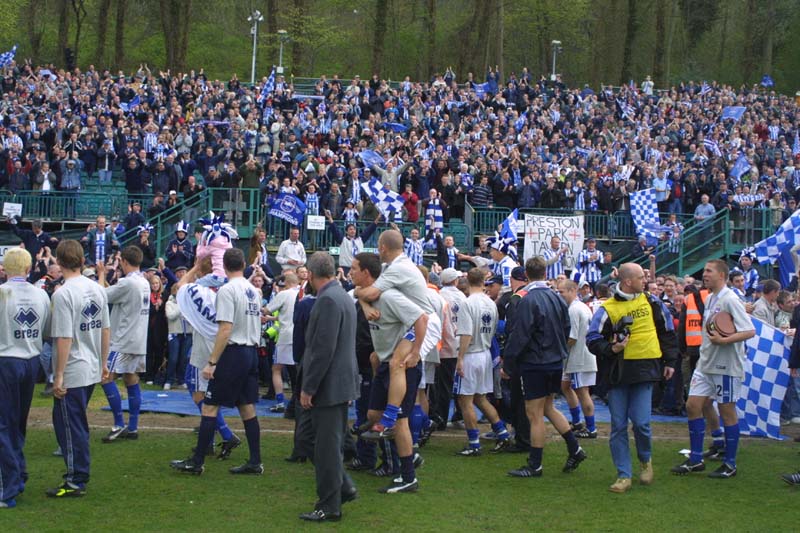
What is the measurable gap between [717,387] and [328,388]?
156 inches

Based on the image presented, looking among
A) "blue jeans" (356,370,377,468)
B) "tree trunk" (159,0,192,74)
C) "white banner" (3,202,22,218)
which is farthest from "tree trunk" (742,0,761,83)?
"blue jeans" (356,370,377,468)

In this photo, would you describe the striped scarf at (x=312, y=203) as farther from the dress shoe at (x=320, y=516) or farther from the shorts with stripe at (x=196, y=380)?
the dress shoe at (x=320, y=516)

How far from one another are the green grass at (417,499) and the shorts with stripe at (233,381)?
71cm

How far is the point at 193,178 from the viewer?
22.4 metres

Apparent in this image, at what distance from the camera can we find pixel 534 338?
353 inches

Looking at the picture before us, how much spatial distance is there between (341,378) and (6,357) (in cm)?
256

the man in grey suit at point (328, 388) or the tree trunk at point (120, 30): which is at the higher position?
the tree trunk at point (120, 30)

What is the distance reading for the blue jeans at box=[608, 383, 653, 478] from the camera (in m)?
8.61

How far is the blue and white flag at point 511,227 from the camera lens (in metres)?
20.8

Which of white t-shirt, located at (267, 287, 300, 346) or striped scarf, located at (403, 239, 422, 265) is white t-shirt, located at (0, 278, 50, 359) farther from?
striped scarf, located at (403, 239, 422, 265)

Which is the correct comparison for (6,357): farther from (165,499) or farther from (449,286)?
(449,286)

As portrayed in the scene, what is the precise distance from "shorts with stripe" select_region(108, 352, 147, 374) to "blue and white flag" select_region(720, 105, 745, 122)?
86.4 feet

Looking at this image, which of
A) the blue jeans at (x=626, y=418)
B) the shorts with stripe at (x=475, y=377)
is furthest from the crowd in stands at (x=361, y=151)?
the blue jeans at (x=626, y=418)

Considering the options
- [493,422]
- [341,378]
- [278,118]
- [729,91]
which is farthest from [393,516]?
[729,91]
